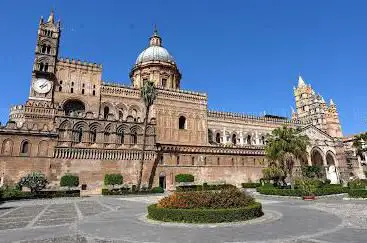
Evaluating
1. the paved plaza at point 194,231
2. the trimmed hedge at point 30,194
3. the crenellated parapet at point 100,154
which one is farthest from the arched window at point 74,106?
the paved plaza at point 194,231

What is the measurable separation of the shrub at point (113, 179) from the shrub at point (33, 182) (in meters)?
8.06

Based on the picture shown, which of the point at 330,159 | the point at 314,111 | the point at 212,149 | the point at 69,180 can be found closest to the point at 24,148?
the point at 69,180

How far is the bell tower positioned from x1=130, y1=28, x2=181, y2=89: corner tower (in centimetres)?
1630

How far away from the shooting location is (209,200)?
14.3 m

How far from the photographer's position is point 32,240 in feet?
33.1

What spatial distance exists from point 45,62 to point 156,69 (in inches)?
802

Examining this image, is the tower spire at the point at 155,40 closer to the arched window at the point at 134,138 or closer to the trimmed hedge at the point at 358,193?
the arched window at the point at 134,138

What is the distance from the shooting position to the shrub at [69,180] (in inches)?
1399

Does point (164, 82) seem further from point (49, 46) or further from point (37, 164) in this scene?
point (37, 164)

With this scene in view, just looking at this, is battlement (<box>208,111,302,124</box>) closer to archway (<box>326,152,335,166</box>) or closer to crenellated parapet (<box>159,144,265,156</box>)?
crenellated parapet (<box>159,144,265,156</box>)

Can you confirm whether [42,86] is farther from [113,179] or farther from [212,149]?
[212,149]

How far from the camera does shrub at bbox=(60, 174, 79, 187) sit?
3553 cm

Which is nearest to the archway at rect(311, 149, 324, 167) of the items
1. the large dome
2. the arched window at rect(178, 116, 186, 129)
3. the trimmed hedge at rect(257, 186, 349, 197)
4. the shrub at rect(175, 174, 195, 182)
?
the arched window at rect(178, 116, 186, 129)

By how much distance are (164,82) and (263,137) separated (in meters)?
A: 25.4
